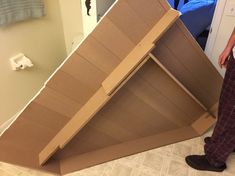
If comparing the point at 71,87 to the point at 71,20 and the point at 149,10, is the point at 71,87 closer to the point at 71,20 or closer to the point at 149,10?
the point at 149,10

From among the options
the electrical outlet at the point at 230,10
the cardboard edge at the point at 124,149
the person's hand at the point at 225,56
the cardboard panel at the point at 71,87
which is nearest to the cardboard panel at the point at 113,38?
the cardboard panel at the point at 71,87

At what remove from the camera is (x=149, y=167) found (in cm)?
143

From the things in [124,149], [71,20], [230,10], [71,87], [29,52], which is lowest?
[29,52]

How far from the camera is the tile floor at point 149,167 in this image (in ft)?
4.54

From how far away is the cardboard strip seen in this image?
1112 millimetres

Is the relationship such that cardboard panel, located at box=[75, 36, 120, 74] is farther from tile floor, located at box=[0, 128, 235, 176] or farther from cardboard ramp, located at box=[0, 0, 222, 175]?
tile floor, located at box=[0, 128, 235, 176]

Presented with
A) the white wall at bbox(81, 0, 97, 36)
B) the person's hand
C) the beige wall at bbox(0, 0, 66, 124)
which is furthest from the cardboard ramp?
the beige wall at bbox(0, 0, 66, 124)

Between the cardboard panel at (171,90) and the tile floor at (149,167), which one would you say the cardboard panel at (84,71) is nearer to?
the cardboard panel at (171,90)

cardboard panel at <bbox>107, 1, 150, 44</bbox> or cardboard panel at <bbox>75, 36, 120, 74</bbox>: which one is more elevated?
cardboard panel at <bbox>107, 1, 150, 44</bbox>

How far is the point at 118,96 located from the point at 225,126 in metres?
Result: 0.64

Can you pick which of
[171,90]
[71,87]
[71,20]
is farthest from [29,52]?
[171,90]

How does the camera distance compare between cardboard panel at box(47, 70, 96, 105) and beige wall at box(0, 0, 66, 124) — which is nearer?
cardboard panel at box(47, 70, 96, 105)

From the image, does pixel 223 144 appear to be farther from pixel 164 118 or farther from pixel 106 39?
pixel 106 39

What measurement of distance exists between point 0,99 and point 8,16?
603 millimetres
